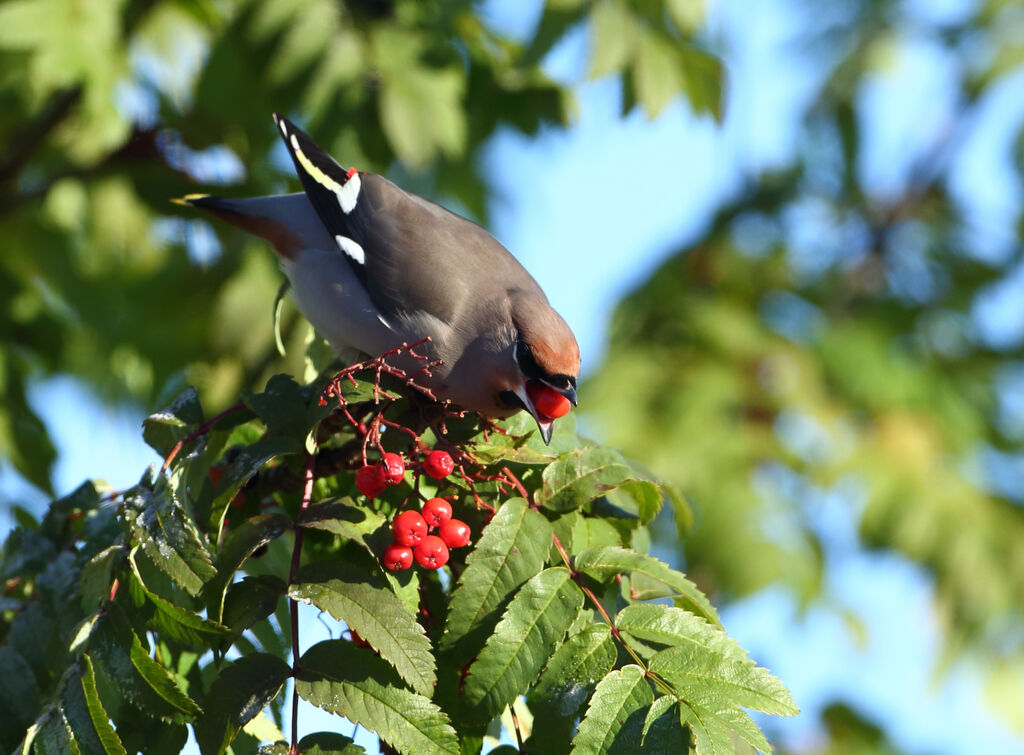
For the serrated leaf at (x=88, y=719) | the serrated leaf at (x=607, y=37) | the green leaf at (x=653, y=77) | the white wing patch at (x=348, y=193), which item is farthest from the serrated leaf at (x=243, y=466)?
the green leaf at (x=653, y=77)

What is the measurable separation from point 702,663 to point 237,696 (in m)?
0.81

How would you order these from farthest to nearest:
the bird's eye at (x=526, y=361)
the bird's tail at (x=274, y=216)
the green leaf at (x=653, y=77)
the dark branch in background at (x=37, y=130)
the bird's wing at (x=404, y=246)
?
the dark branch in background at (x=37, y=130) → the green leaf at (x=653, y=77) → the bird's tail at (x=274, y=216) → the bird's wing at (x=404, y=246) → the bird's eye at (x=526, y=361)

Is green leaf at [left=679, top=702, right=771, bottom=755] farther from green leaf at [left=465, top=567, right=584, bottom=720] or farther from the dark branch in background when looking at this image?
the dark branch in background

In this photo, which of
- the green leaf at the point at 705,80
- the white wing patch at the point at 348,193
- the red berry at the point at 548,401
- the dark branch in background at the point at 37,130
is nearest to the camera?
the red berry at the point at 548,401

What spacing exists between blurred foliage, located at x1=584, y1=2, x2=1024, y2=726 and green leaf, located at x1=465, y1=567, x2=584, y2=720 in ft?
19.2

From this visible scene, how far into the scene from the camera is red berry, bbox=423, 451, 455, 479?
7.02 ft

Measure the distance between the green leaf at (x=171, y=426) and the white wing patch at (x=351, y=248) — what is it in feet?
2.95

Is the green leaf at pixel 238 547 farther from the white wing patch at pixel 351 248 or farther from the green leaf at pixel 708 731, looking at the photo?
the white wing patch at pixel 351 248

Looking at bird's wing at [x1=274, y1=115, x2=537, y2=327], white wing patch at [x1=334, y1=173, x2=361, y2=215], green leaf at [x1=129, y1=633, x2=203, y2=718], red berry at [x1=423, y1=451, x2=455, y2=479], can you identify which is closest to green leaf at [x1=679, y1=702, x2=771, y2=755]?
red berry at [x1=423, y1=451, x2=455, y2=479]

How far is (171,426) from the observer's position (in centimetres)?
233

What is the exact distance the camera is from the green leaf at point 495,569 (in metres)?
1.97

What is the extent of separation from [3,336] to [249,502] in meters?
2.59

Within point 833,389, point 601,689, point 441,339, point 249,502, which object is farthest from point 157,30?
point 833,389

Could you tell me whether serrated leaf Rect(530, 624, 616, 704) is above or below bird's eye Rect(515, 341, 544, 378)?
below
